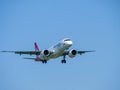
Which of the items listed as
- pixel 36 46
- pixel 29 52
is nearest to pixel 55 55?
pixel 29 52

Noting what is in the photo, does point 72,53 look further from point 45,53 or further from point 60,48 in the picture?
point 45,53

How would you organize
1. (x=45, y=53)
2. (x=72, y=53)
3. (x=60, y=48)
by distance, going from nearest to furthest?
(x=60, y=48), (x=72, y=53), (x=45, y=53)

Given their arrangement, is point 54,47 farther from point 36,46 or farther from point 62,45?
point 36,46

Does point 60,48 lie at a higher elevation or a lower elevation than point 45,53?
higher

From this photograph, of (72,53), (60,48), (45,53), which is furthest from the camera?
(45,53)

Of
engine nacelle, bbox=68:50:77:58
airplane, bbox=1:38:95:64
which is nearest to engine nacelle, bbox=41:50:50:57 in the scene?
airplane, bbox=1:38:95:64

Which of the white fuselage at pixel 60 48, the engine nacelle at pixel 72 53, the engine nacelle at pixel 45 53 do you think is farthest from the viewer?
the engine nacelle at pixel 45 53

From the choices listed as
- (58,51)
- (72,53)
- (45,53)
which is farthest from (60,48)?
(45,53)

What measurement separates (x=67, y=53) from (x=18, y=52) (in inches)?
355

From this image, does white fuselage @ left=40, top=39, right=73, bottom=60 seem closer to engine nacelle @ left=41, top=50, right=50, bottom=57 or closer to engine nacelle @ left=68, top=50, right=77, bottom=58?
engine nacelle @ left=41, top=50, right=50, bottom=57

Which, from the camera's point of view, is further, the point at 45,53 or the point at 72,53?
the point at 45,53

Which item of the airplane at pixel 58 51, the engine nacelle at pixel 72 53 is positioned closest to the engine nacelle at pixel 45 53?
the airplane at pixel 58 51

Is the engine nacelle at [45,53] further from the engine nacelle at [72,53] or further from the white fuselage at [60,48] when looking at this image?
the engine nacelle at [72,53]

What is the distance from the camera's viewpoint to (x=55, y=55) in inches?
2197
